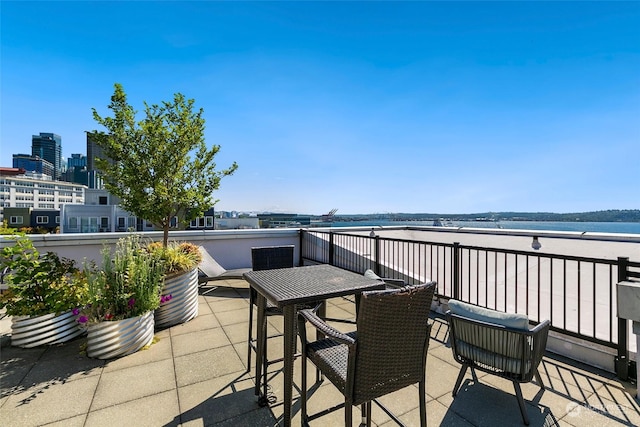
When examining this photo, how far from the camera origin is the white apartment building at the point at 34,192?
74625mm

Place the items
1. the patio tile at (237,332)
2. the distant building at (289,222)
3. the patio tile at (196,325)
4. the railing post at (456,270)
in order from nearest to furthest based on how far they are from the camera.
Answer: the patio tile at (237,332) → the patio tile at (196,325) → the railing post at (456,270) → the distant building at (289,222)

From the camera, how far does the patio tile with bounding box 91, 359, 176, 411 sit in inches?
85.5

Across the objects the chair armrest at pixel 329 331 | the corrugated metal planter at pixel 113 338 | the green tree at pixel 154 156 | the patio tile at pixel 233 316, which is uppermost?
the green tree at pixel 154 156

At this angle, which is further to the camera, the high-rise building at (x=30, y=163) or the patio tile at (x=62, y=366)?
the high-rise building at (x=30, y=163)

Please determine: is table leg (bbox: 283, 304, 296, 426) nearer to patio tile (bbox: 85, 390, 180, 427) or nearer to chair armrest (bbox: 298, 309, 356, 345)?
chair armrest (bbox: 298, 309, 356, 345)

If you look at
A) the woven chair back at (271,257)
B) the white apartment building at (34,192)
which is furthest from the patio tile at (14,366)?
the white apartment building at (34,192)

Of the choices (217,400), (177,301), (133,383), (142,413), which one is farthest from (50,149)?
(217,400)

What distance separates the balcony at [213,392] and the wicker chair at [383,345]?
66 cm

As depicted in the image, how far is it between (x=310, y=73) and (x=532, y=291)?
741 cm

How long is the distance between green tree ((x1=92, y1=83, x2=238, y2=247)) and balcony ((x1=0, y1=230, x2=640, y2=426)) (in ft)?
7.71

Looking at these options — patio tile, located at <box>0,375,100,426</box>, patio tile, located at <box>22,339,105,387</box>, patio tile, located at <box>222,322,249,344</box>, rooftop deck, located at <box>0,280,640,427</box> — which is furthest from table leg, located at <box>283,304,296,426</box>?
patio tile, located at <box>22,339,105,387</box>

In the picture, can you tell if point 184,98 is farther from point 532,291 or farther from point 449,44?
point 449,44

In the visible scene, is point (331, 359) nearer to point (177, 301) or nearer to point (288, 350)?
point (288, 350)

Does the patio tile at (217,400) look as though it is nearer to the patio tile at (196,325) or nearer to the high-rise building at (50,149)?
the patio tile at (196,325)
